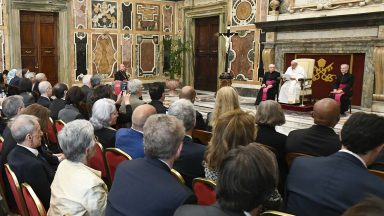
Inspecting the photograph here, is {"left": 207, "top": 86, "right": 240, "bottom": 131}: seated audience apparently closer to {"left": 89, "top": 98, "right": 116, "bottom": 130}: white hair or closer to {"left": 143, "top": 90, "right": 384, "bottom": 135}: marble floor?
{"left": 89, "top": 98, "right": 116, "bottom": 130}: white hair

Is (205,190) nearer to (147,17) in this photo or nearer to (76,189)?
(76,189)

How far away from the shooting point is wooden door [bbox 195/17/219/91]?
12172 millimetres

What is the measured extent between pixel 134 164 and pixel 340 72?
7.98 metres

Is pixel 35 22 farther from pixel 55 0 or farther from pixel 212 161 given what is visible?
pixel 212 161

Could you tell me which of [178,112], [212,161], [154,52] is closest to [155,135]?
[212,161]

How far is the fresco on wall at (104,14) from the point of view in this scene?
11617 mm

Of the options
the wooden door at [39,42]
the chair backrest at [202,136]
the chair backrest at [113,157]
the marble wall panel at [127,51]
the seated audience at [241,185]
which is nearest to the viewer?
the seated audience at [241,185]

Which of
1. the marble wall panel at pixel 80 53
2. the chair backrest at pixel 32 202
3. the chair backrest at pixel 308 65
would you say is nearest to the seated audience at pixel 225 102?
the chair backrest at pixel 32 202

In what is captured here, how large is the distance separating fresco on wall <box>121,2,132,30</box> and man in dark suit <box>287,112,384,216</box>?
11043 mm

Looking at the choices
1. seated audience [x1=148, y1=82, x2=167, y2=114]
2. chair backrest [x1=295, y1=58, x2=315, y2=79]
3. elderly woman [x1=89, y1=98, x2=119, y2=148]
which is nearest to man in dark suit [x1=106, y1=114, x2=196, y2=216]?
elderly woman [x1=89, y1=98, x2=119, y2=148]

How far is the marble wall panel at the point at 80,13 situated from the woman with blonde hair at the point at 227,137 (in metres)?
10.1

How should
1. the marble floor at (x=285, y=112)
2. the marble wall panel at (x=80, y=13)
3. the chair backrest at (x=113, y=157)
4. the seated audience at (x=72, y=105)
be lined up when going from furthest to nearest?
1. the marble wall panel at (x=80, y=13)
2. the marble floor at (x=285, y=112)
3. the seated audience at (x=72, y=105)
4. the chair backrest at (x=113, y=157)

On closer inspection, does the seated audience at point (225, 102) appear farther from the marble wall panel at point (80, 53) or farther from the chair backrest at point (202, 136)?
the marble wall panel at point (80, 53)

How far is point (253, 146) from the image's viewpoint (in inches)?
58.0
